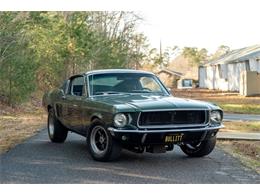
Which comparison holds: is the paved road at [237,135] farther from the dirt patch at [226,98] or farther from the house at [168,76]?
the house at [168,76]

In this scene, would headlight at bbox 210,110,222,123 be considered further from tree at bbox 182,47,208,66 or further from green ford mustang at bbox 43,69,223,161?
tree at bbox 182,47,208,66

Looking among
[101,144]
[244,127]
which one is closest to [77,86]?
[101,144]

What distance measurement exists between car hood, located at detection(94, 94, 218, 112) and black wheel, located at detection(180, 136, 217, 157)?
698mm

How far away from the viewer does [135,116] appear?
7164mm

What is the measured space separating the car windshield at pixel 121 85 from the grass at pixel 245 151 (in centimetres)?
186

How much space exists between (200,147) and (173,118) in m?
1.16

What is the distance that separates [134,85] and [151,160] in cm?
157

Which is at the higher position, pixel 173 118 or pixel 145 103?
pixel 145 103

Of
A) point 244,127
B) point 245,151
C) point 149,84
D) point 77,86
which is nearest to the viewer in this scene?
point 149,84

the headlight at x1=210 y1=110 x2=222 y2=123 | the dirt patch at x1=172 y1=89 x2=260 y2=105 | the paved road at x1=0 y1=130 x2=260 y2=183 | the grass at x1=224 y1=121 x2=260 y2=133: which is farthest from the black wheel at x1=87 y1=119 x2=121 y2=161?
the dirt patch at x1=172 y1=89 x2=260 y2=105

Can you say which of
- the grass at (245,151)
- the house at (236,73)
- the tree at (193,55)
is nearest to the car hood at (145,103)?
the grass at (245,151)

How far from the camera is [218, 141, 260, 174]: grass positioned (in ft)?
26.2

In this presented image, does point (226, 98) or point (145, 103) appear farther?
point (226, 98)

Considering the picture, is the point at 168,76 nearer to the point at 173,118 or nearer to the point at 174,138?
the point at 173,118
